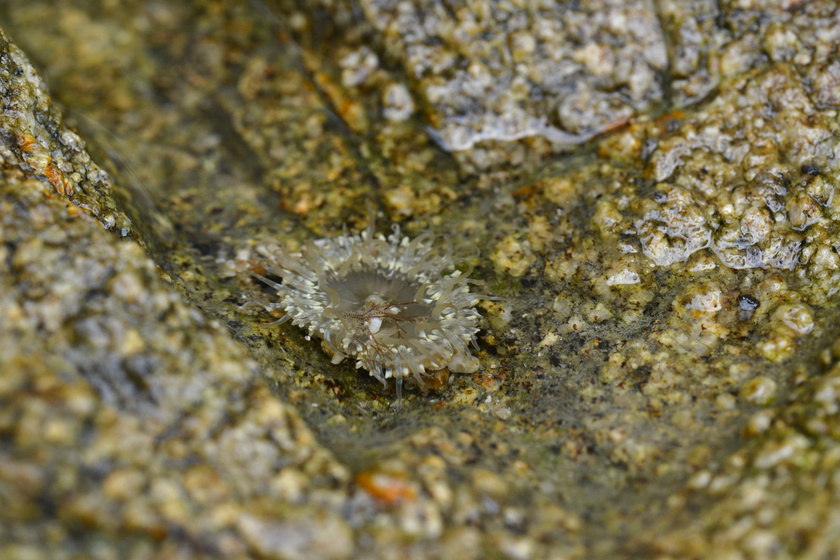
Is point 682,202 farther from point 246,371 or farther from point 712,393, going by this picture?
point 246,371

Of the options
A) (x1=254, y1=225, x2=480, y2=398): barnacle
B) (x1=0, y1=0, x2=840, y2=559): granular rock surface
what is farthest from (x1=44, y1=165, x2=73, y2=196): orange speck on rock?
(x1=254, y1=225, x2=480, y2=398): barnacle

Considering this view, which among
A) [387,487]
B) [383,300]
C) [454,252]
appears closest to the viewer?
[387,487]

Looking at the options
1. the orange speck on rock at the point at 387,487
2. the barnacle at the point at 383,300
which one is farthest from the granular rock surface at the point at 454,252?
the barnacle at the point at 383,300

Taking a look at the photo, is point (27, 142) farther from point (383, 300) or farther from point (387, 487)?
point (387, 487)

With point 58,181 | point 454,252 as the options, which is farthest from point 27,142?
point 454,252

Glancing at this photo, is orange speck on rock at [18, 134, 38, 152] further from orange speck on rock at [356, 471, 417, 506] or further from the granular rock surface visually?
orange speck on rock at [356, 471, 417, 506]

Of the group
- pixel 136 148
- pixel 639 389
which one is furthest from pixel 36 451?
pixel 136 148

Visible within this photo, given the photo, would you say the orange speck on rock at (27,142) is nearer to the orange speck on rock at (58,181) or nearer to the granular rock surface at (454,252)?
the granular rock surface at (454,252)
